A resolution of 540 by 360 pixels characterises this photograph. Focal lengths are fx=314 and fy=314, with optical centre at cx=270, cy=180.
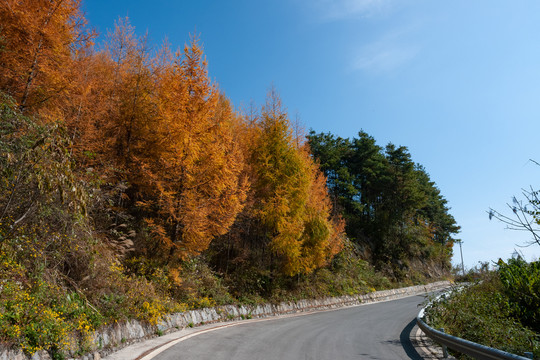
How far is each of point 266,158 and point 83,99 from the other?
995cm

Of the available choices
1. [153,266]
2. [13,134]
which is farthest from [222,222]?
[13,134]

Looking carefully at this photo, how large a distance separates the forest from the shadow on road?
692 centimetres

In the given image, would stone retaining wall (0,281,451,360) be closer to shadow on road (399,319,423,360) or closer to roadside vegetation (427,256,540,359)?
shadow on road (399,319,423,360)

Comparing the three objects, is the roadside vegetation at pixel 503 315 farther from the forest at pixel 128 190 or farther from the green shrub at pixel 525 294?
the forest at pixel 128 190

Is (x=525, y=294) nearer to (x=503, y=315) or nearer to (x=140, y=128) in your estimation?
(x=503, y=315)

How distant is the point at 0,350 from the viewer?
4.64 metres

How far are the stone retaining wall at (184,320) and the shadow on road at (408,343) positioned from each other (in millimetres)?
6687

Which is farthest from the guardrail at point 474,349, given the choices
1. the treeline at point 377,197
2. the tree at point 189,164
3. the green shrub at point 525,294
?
the treeline at point 377,197

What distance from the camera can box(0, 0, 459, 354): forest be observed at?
241 inches

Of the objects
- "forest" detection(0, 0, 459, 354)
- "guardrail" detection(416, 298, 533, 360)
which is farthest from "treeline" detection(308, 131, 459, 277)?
"guardrail" detection(416, 298, 533, 360)

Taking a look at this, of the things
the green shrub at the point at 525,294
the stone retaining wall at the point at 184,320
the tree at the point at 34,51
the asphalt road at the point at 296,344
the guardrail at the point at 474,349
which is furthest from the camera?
the green shrub at the point at 525,294

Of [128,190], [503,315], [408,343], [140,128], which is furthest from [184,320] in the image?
[503,315]

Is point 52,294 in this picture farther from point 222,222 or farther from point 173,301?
point 222,222

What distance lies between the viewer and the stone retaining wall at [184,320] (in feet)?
21.5
